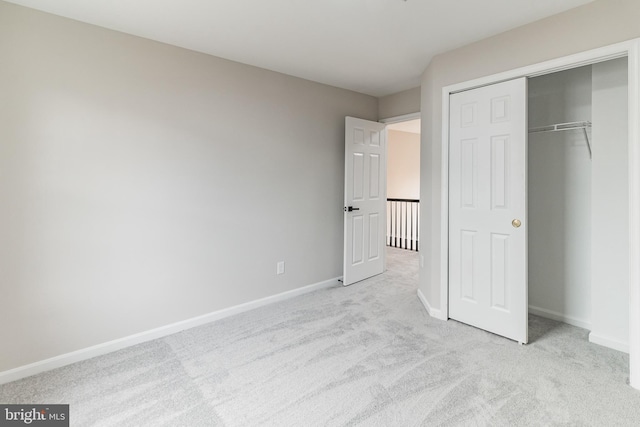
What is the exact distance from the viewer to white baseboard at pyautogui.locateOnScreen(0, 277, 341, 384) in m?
2.10

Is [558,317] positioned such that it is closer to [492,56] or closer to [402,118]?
[492,56]

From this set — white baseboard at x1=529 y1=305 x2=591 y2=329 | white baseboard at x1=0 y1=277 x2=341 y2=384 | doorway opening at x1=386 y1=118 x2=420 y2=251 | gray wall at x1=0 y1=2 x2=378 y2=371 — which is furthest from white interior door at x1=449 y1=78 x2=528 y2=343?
doorway opening at x1=386 y1=118 x2=420 y2=251

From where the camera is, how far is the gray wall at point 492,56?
2.01 meters

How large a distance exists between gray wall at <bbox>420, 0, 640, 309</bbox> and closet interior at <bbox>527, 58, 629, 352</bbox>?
47 centimetres

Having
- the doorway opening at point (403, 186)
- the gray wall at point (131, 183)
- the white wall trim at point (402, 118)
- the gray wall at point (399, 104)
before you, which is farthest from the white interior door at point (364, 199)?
the doorway opening at point (403, 186)

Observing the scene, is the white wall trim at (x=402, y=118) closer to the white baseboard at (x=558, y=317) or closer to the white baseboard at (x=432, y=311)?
the white baseboard at (x=432, y=311)

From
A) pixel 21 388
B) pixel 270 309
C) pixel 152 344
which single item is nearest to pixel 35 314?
pixel 21 388

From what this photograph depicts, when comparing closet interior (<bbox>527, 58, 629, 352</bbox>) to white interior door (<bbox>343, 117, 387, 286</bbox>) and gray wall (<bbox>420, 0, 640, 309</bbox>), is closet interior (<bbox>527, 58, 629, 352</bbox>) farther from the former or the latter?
white interior door (<bbox>343, 117, 387, 286</bbox>)

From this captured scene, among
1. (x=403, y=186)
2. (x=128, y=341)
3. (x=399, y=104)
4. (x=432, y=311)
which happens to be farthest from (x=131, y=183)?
(x=403, y=186)

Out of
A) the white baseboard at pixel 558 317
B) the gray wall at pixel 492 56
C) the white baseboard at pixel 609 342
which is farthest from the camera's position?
the white baseboard at pixel 558 317

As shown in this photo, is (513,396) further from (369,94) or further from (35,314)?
(369,94)

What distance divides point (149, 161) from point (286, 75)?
168 centimetres

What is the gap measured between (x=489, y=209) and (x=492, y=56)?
124 cm

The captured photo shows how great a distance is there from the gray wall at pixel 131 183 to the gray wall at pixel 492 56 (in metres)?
1.33
